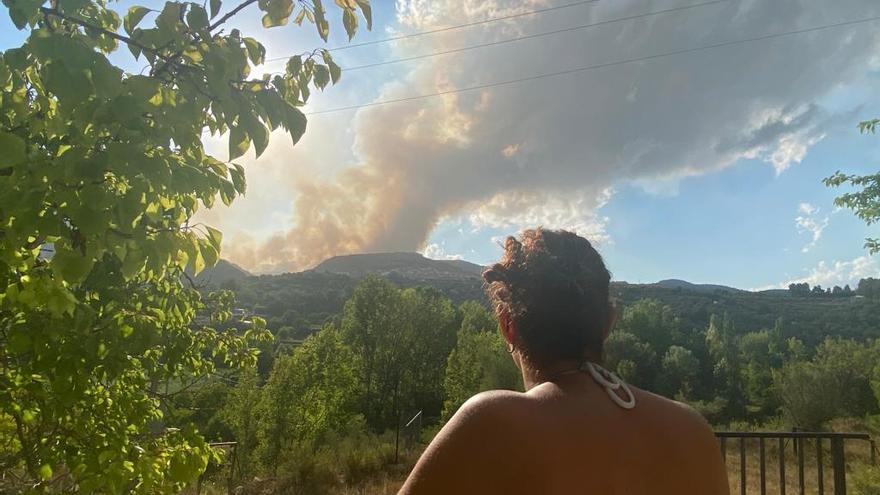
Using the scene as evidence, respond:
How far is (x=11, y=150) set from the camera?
1.16 meters

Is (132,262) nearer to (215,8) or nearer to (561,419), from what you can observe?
(215,8)

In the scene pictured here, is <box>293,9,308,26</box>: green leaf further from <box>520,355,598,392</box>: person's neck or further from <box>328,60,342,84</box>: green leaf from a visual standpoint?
<box>520,355,598,392</box>: person's neck

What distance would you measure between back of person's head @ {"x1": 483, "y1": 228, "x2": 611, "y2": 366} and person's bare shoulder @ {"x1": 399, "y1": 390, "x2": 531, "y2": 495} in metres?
0.24

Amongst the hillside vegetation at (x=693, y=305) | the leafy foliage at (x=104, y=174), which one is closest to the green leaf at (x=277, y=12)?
the leafy foliage at (x=104, y=174)

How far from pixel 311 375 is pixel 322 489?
9951 millimetres

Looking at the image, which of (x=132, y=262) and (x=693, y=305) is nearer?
(x=132, y=262)

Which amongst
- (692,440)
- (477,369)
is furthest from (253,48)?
(477,369)

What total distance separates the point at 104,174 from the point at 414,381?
41257mm

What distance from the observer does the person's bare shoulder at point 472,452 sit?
3.44 feet

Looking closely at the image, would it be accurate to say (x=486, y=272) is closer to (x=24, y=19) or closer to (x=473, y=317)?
(x=24, y=19)

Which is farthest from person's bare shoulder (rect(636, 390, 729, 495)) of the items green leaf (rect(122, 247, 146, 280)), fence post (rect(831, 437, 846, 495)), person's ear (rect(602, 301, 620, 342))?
fence post (rect(831, 437, 846, 495))

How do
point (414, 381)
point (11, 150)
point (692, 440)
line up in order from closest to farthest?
point (11, 150), point (692, 440), point (414, 381)

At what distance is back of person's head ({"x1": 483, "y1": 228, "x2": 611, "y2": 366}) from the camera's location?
1.29 metres

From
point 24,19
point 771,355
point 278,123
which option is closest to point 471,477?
point 278,123
